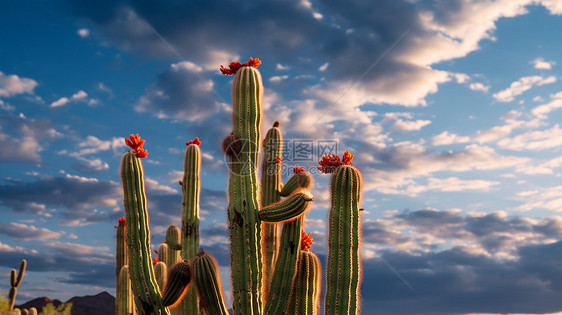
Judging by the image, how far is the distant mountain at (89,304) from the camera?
29531 mm

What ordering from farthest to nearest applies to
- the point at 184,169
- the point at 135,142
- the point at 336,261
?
the point at 184,169, the point at 135,142, the point at 336,261

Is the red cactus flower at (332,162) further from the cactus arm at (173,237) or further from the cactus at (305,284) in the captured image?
the cactus arm at (173,237)

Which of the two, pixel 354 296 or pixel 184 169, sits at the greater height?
pixel 184 169

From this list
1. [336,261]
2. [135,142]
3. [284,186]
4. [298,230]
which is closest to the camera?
[336,261]

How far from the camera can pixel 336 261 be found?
7.35 meters

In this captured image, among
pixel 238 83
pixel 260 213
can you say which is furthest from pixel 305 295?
pixel 238 83

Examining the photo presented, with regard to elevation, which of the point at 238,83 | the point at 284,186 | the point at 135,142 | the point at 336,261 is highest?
the point at 238,83

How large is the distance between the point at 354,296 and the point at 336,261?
589 mm

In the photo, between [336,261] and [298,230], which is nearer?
[336,261]

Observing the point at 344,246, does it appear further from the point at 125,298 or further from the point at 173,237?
the point at 125,298

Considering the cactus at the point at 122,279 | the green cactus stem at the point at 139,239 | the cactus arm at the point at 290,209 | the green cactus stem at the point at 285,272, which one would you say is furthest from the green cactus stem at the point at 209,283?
the cactus at the point at 122,279

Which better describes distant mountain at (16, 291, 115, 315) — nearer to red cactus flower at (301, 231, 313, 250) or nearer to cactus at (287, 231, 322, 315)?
cactus at (287, 231, 322, 315)

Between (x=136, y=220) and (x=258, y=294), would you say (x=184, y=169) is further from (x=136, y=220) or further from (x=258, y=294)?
(x=258, y=294)

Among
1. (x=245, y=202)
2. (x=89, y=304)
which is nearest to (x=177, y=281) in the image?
(x=245, y=202)
